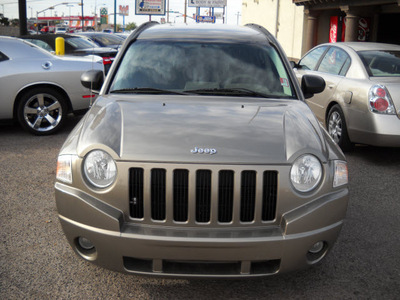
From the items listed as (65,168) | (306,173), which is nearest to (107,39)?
(65,168)

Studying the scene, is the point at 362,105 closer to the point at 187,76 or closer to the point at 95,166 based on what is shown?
the point at 187,76

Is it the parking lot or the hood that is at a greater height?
the hood

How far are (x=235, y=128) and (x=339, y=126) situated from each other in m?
4.38

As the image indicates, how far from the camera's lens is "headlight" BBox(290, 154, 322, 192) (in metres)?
2.96

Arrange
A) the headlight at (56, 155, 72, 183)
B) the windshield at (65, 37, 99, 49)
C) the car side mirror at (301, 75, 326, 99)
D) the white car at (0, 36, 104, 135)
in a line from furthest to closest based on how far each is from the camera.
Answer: the windshield at (65, 37, 99, 49)
the white car at (0, 36, 104, 135)
the car side mirror at (301, 75, 326, 99)
the headlight at (56, 155, 72, 183)

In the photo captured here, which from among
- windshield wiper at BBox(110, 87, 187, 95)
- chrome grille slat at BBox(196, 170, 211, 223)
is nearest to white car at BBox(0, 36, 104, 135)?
windshield wiper at BBox(110, 87, 187, 95)

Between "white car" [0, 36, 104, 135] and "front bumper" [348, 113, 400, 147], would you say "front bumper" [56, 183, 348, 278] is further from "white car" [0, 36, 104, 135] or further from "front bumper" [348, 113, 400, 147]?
"white car" [0, 36, 104, 135]

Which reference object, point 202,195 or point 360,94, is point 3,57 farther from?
point 202,195

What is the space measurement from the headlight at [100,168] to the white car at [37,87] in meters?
5.36

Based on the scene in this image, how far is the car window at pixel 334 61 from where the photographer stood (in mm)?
7537

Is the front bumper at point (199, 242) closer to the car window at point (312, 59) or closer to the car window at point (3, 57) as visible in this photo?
the car window at point (3, 57)

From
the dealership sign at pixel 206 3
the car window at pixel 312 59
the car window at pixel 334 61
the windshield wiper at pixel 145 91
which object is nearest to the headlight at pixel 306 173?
the windshield wiper at pixel 145 91

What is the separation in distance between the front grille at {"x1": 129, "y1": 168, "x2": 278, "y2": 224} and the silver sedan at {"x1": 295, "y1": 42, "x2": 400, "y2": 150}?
3976 millimetres

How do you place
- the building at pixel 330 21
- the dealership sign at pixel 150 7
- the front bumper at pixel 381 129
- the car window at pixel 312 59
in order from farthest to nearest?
the dealership sign at pixel 150 7 < the building at pixel 330 21 < the car window at pixel 312 59 < the front bumper at pixel 381 129
